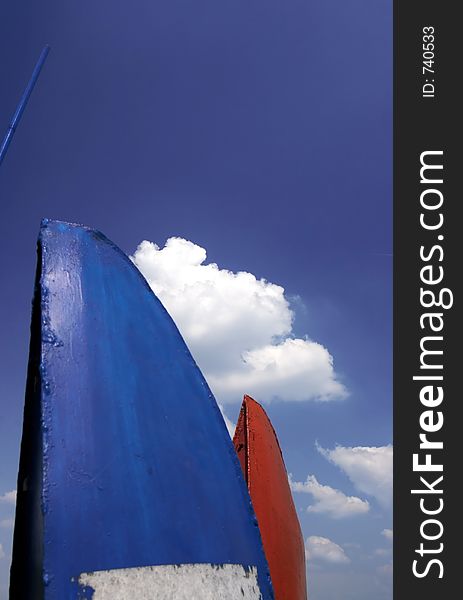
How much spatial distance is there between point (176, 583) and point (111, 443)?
753 millimetres

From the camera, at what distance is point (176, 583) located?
2.67m

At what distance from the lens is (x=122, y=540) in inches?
103

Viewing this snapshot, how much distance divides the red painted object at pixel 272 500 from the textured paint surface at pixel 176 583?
2.51m

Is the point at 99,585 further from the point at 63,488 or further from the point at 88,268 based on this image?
Answer: the point at 88,268

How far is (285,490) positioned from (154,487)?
13.0 ft

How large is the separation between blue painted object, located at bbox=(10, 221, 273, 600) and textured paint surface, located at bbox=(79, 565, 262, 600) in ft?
0.12

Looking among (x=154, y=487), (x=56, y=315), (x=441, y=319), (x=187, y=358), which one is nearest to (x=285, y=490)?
(x=441, y=319)

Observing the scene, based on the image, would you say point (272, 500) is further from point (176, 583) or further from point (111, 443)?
point (111, 443)

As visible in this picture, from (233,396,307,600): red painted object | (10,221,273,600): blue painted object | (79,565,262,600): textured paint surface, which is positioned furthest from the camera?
(233,396,307,600): red painted object

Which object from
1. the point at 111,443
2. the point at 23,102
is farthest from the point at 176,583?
the point at 23,102

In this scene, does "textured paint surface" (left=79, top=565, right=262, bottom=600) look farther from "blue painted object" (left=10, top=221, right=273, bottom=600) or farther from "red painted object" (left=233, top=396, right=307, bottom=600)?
"red painted object" (left=233, top=396, right=307, bottom=600)

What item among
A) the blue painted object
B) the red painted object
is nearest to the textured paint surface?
the blue painted object

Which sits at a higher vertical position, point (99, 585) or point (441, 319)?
point (441, 319)

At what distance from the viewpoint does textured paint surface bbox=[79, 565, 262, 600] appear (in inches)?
95.7
